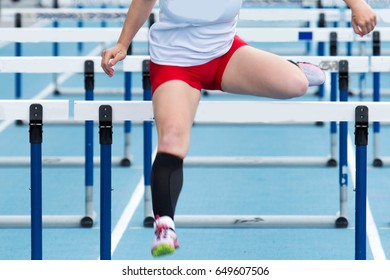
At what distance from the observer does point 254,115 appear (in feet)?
17.6

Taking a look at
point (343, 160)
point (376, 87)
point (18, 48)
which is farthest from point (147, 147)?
point (18, 48)

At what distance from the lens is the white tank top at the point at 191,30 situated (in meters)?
5.48

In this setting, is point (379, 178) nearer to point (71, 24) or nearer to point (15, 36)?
point (15, 36)

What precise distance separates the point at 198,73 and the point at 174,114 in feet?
1.22

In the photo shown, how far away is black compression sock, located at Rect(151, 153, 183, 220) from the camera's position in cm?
507

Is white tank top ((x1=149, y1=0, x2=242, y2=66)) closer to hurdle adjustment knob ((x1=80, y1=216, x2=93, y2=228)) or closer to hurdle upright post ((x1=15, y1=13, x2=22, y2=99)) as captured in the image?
hurdle adjustment knob ((x1=80, y1=216, x2=93, y2=228))

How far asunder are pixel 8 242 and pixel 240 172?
100 inches

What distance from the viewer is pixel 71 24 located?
62.7ft

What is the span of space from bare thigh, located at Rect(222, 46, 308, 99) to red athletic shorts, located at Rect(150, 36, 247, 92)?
0.03m

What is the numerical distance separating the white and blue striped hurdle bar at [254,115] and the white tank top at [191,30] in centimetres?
25

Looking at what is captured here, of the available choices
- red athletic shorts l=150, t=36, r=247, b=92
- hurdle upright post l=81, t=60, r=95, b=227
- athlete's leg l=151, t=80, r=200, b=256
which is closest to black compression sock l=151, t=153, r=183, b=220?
athlete's leg l=151, t=80, r=200, b=256

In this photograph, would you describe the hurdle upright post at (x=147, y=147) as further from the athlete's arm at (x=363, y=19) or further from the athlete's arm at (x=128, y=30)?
the athlete's arm at (x=363, y=19)

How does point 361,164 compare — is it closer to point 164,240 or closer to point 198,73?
point 198,73

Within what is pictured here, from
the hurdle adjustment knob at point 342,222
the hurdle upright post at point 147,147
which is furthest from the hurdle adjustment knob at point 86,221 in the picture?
the hurdle adjustment knob at point 342,222
